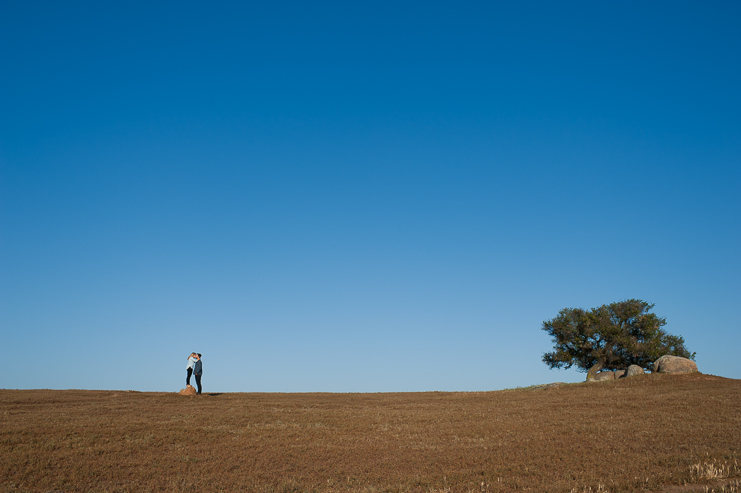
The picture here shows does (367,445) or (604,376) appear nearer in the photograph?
(367,445)

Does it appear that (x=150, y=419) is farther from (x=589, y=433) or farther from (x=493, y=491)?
(x=589, y=433)

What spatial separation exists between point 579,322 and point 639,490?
1623 inches

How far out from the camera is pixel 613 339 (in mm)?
47938

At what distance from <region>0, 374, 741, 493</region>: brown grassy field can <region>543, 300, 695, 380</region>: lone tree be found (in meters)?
18.8

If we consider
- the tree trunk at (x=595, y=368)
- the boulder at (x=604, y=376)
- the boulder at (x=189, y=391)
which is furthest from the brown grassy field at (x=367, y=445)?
the tree trunk at (x=595, y=368)

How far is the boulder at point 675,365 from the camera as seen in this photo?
38.2 metres

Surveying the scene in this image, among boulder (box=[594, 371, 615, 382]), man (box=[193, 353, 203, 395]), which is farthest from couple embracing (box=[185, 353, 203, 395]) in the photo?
boulder (box=[594, 371, 615, 382])

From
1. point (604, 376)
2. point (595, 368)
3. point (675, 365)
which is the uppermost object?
point (675, 365)

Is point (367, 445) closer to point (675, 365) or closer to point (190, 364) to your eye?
point (190, 364)

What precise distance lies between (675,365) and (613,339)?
9261 millimetres

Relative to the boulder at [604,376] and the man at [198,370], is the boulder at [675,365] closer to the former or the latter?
the boulder at [604,376]

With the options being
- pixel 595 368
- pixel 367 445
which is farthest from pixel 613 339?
pixel 367 445

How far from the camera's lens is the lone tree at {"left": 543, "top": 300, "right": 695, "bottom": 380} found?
4769cm

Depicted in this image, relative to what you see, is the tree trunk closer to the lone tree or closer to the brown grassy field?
the lone tree
